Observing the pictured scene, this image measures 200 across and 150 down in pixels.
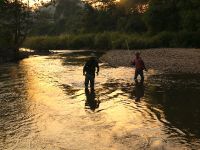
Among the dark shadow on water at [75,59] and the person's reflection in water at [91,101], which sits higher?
the dark shadow on water at [75,59]

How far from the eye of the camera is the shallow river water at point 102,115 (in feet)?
37.6

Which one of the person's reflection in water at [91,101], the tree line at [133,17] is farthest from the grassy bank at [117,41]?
the person's reflection in water at [91,101]

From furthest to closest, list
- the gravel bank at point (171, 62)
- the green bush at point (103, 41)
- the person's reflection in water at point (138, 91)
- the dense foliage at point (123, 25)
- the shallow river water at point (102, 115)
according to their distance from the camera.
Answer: the green bush at point (103, 41)
the dense foliage at point (123, 25)
the gravel bank at point (171, 62)
the person's reflection in water at point (138, 91)
the shallow river water at point (102, 115)

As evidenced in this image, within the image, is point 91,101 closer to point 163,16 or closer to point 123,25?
point 163,16

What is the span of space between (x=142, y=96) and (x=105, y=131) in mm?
6326

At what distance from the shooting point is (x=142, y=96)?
18547mm

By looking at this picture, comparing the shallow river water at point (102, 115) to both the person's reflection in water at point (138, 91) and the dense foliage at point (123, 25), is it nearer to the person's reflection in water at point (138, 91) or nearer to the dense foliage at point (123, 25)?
the person's reflection in water at point (138, 91)

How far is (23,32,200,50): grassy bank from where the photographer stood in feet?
165

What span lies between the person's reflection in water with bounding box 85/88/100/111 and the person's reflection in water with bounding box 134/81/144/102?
1.86m

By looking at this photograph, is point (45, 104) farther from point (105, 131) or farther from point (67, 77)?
point (67, 77)

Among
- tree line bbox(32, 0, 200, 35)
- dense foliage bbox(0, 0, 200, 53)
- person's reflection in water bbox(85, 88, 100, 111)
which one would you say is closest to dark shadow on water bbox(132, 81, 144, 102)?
person's reflection in water bbox(85, 88, 100, 111)

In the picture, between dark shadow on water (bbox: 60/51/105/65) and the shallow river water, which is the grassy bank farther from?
the shallow river water

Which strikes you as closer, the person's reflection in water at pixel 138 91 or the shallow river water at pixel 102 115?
the shallow river water at pixel 102 115

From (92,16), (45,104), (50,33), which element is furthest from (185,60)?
A: (50,33)
